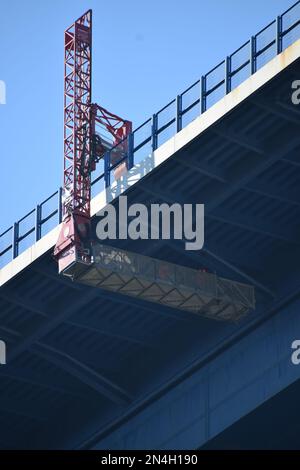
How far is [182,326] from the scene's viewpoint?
79.8 metres

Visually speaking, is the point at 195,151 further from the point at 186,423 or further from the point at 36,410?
the point at 36,410

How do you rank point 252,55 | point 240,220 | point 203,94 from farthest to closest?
1. point 240,220
2. point 203,94
3. point 252,55

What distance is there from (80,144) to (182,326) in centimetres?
990

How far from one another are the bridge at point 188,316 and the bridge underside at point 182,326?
7cm

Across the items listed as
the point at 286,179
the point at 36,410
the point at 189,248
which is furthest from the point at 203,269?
the point at 36,410

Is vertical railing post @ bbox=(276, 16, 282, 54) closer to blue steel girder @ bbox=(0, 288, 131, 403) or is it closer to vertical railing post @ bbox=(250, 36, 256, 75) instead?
vertical railing post @ bbox=(250, 36, 256, 75)

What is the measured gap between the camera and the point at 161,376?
8050cm

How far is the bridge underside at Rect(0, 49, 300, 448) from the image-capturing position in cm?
6856

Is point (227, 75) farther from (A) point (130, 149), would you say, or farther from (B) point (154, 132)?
(A) point (130, 149)

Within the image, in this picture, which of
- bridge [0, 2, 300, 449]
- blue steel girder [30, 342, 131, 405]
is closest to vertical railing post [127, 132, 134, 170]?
bridge [0, 2, 300, 449]

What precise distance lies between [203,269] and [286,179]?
749cm

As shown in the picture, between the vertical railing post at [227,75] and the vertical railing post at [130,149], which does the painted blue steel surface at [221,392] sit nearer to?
the vertical railing post at [130,149]

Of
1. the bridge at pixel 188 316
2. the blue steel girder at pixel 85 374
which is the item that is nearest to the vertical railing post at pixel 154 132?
the bridge at pixel 188 316

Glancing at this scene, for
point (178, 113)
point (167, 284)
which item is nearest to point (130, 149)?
point (178, 113)
